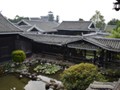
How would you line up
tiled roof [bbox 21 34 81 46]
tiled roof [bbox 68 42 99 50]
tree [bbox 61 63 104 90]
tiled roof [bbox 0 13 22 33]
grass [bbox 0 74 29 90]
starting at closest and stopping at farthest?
tree [bbox 61 63 104 90]
grass [bbox 0 74 29 90]
tiled roof [bbox 68 42 99 50]
tiled roof [bbox 0 13 22 33]
tiled roof [bbox 21 34 81 46]

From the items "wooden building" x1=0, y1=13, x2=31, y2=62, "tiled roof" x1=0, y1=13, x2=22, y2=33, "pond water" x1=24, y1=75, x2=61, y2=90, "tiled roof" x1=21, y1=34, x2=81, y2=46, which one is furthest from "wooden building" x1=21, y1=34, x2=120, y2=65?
"pond water" x1=24, y1=75, x2=61, y2=90

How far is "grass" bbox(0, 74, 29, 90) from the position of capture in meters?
14.7

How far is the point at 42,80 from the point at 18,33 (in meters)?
8.46

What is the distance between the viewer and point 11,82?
1590cm

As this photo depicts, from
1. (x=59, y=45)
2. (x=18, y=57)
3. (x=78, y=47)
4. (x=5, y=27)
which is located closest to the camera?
(x=18, y=57)

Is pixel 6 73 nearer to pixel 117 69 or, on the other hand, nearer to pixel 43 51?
pixel 43 51

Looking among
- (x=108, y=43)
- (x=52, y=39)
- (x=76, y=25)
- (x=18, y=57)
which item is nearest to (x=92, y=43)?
(x=108, y=43)

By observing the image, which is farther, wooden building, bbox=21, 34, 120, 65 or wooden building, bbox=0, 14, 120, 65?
wooden building, bbox=0, 14, 120, 65

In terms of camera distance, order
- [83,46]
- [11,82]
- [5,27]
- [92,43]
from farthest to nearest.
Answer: [5,27]
[83,46]
[92,43]
[11,82]

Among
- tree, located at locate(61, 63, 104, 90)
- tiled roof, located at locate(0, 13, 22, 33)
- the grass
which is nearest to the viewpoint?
tree, located at locate(61, 63, 104, 90)

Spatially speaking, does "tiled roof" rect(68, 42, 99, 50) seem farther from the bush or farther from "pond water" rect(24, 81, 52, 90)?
"pond water" rect(24, 81, 52, 90)

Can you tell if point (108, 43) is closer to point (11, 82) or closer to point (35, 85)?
point (35, 85)

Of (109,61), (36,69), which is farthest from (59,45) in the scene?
(109,61)

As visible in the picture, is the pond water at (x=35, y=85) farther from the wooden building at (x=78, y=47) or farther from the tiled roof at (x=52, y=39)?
the tiled roof at (x=52, y=39)
